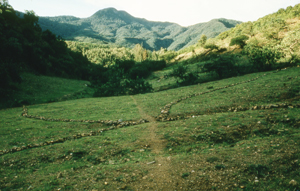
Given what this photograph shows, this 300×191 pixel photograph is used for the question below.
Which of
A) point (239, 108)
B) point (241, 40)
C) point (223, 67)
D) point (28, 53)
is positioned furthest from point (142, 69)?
point (239, 108)

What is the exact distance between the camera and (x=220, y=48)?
96.2 metres

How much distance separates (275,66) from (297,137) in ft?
127

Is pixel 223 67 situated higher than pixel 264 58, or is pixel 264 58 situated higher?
pixel 264 58

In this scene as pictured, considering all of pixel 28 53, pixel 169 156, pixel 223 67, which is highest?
pixel 28 53

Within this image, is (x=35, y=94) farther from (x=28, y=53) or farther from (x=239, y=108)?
(x=239, y=108)

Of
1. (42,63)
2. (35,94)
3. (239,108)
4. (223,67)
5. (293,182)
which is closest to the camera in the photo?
(293,182)

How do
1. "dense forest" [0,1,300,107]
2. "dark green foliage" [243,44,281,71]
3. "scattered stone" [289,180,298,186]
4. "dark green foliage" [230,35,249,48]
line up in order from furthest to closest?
"dark green foliage" [230,35,249,48], "dense forest" [0,1,300,107], "dark green foliage" [243,44,281,71], "scattered stone" [289,180,298,186]

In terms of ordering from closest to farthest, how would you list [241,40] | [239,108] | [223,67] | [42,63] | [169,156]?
[169,156], [239,108], [223,67], [42,63], [241,40]

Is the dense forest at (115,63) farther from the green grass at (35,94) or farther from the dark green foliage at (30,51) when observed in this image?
the green grass at (35,94)

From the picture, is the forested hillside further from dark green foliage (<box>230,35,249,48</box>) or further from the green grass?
dark green foliage (<box>230,35,249,48</box>)

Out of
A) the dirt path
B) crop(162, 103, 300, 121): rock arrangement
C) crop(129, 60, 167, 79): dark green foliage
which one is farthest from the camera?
crop(129, 60, 167, 79): dark green foliage

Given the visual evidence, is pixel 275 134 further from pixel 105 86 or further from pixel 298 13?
pixel 298 13

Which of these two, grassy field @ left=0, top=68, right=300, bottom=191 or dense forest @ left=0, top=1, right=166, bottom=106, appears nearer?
grassy field @ left=0, top=68, right=300, bottom=191

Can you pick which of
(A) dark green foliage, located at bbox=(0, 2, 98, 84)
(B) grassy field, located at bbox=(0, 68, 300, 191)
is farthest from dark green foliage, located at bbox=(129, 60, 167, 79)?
(B) grassy field, located at bbox=(0, 68, 300, 191)
